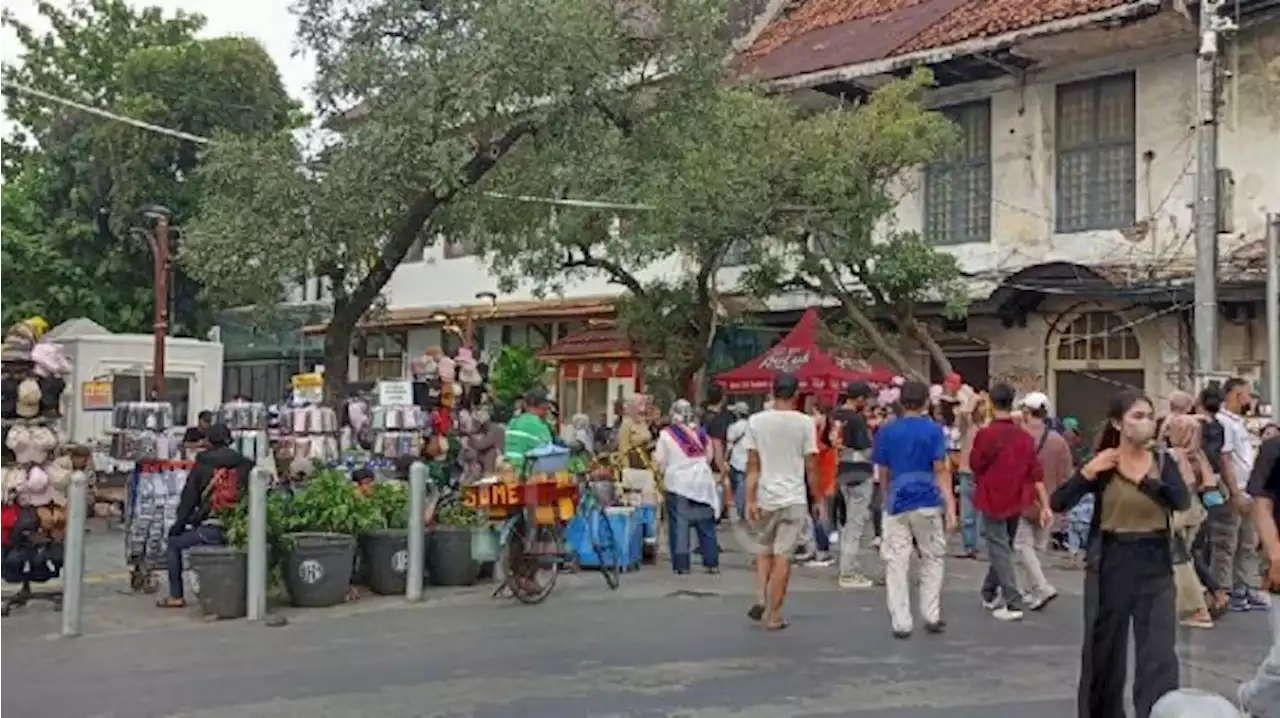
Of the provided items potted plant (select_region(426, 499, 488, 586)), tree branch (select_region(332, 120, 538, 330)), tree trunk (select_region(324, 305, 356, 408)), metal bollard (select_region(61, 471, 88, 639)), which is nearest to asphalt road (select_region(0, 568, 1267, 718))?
metal bollard (select_region(61, 471, 88, 639))

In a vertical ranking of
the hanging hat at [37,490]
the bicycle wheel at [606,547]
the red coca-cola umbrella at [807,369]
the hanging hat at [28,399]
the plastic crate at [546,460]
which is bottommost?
the bicycle wheel at [606,547]

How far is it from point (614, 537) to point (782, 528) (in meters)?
3.64

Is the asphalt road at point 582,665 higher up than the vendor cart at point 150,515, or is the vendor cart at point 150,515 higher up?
the vendor cart at point 150,515

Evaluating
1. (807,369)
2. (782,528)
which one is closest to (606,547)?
(782,528)

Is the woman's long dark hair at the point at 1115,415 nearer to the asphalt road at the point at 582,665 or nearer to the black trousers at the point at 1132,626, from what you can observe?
the black trousers at the point at 1132,626

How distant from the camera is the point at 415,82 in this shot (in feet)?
50.0

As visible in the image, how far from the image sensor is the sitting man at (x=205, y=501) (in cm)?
1162

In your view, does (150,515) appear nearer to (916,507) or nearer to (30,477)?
(30,477)

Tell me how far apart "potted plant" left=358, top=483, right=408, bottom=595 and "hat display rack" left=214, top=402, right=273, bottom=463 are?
6.66ft

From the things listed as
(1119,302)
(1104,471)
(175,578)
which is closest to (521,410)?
(175,578)

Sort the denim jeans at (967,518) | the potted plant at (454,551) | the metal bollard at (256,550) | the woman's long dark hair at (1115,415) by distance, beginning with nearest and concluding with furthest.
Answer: the woman's long dark hair at (1115,415) → the metal bollard at (256,550) → the potted plant at (454,551) → the denim jeans at (967,518)

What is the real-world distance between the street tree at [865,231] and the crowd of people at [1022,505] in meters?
2.87

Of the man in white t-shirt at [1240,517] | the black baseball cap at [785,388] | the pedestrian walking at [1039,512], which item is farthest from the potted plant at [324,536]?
the man in white t-shirt at [1240,517]

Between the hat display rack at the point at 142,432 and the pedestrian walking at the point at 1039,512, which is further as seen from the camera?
the hat display rack at the point at 142,432
